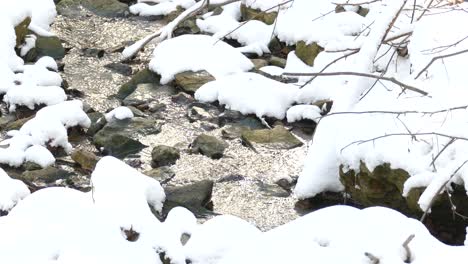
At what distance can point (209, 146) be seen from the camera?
6570 millimetres

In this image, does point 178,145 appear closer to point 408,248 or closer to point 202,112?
point 202,112

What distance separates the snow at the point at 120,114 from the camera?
23.1ft

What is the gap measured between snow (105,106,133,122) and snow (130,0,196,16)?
3223mm

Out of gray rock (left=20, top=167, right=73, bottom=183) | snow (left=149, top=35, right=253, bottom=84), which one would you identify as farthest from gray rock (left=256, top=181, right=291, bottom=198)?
snow (left=149, top=35, right=253, bottom=84)

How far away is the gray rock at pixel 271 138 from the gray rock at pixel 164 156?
2.32 feet

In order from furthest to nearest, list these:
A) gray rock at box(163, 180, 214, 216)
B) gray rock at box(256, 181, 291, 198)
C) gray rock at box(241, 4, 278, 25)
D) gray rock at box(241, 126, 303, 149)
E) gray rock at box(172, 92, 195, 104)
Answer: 1. gray rock at box(241, 4, 278, 25)
2. gray rock at box(172, 92, 195, 104)
3. gray rock at box(241, 126, 303, 149)
4. gray rock at box(256, 181, 291, 198)
5. gray rock at box(163, 180, 214, 216)

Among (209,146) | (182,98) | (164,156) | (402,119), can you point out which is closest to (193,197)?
(164,156)

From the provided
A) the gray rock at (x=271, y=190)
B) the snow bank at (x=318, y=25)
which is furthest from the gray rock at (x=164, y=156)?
the snow bank at (x=318, y=25)

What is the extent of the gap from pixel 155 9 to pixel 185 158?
4140 millimetres

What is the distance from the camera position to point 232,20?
965 centimetres

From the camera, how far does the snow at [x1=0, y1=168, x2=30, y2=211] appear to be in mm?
4570

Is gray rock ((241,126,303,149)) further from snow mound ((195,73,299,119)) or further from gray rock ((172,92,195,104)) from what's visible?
gray rock ((172,92,195,104))

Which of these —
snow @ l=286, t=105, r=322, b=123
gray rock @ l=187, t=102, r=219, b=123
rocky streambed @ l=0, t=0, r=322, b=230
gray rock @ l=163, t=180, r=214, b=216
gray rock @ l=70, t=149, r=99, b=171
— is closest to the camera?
gray rock @ l=163, t=180, r=214, b=216

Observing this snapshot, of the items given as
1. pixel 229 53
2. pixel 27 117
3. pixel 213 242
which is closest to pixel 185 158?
pixel 27 117
